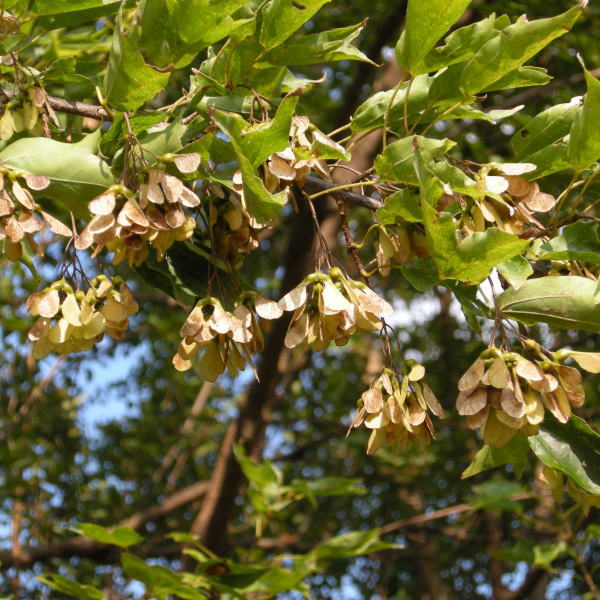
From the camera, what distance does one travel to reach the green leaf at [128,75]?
1065 mm

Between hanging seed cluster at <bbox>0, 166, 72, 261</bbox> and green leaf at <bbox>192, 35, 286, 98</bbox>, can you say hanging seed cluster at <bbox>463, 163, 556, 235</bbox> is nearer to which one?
green leaf at <bbox>192, 35, 286, 98</bbox>

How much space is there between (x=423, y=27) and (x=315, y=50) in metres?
0.23

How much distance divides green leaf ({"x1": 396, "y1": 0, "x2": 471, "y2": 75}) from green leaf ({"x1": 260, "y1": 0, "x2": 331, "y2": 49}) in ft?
0.45

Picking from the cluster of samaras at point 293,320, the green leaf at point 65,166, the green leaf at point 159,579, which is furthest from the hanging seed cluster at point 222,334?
the green leaf at point 159,579

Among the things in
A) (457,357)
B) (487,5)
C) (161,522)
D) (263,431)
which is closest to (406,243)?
(263,431)

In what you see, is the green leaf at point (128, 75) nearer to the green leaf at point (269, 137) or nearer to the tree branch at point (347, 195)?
the green leaf at point (269, 137)

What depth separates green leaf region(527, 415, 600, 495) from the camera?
3.82 ft

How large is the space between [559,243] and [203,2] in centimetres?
61

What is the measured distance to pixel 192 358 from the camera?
1231 millimetres

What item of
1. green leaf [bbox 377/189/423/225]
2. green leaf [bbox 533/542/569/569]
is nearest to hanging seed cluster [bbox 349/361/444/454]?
green leaf [bbox 377/189/423/225]

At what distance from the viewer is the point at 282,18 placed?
120 centimetres

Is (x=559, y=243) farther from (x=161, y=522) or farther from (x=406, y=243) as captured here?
(x=161, y=522)

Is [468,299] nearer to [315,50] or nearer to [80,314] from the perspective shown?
[315,50]

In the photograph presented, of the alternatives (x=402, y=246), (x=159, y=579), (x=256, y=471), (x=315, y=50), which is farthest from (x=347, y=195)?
(x=256, y=471)
